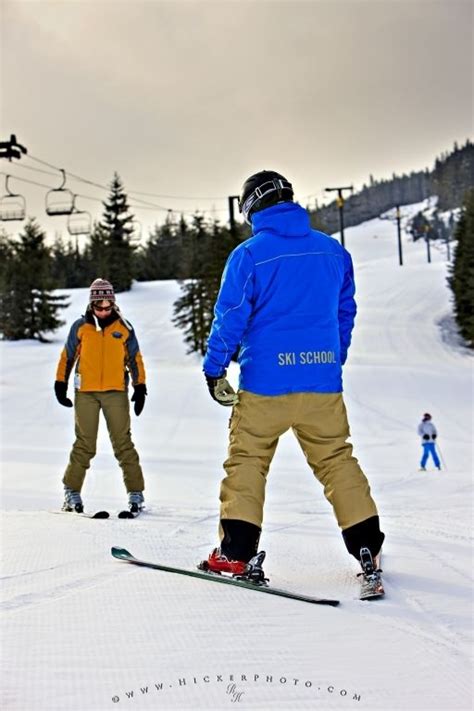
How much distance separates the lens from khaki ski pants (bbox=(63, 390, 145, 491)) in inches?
243

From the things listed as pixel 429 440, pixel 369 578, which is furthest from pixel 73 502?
pixel 429 440

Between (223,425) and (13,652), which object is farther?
(223,425)

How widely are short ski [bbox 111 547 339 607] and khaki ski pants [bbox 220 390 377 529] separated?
32 centimetres

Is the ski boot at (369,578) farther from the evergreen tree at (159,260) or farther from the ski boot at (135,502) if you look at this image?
the evergreen tree at (159,260)

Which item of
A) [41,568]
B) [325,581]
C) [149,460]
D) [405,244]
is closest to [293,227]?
[325,581]

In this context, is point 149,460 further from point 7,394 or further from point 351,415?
point 7,394

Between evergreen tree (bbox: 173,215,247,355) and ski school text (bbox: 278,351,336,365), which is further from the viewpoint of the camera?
evergreen tree (bbox: 173,215,247,355)

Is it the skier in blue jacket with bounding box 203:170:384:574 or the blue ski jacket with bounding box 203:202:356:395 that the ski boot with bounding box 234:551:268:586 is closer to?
the skier in blue jacket with bounding box 203:170:384:574

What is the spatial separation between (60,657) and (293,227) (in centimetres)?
221

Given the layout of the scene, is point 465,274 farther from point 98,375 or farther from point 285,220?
point 285,220

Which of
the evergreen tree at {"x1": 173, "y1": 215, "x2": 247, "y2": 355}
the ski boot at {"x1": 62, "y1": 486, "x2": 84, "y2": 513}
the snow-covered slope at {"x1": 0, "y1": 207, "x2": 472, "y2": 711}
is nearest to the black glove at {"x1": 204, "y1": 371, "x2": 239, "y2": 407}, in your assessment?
the snow-covered slope at {"x1": 0, "y1": 207, "x2": 472, "y2": 711}

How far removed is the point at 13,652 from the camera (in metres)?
2.28

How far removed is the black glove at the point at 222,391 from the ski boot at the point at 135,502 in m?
2.98

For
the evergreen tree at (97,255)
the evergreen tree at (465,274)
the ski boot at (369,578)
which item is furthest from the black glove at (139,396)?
the evergreen tree at (97,255)
